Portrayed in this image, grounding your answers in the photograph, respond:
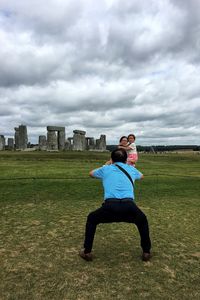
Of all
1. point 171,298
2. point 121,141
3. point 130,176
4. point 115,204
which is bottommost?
point 171,298

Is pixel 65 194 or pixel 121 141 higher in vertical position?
pixel 121 141

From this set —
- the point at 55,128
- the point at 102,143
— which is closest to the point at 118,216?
the point at 55,128

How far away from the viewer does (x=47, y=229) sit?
8.34m

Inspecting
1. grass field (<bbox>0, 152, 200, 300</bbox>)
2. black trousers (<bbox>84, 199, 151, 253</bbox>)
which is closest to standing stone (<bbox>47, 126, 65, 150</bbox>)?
grass field (<bbox>0, 152, 200, 300</bbox>)

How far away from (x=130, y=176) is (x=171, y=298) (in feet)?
7.44

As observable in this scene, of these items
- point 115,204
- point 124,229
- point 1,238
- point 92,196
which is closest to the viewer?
point 115,204

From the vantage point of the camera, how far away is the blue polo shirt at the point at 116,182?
252 inches

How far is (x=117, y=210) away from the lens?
6180 millimetres

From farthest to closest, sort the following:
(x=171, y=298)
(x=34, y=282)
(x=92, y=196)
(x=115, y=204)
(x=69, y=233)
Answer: (x=92, y=196), (x=69, y=233), (x=115, y=204), (x=34, y=282), (x=171, y=298)

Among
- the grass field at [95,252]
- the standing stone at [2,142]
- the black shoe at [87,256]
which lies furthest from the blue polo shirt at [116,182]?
the standing stone at [2,142]

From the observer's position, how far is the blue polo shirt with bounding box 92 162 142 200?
639 centimetres

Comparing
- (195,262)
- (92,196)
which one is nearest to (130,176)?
(195,262)

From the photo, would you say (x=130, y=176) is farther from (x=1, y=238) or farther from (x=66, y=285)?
(x=1, y=238)

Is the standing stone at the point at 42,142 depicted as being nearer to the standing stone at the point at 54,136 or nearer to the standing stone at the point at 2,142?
the standing stone at the point at 54,136
